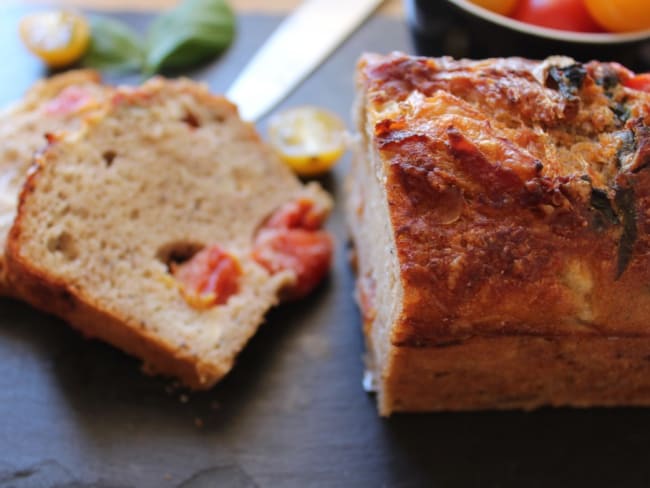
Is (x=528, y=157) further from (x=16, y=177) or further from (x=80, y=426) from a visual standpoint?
(x=16, y=177)

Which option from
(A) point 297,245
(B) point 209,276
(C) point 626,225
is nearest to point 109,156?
(B) point 209,276

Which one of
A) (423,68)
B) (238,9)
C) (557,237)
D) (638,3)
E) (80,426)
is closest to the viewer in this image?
(557,237)

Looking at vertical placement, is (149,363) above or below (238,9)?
below

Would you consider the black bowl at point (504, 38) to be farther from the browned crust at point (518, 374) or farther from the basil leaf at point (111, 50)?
the basil leaf at point (111, 50)

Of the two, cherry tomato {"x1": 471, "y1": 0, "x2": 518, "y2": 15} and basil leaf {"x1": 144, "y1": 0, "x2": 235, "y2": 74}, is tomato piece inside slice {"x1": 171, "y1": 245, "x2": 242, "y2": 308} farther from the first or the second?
cherry tomato {"x1": 471, "y1": 0, "x2": 518, "y2": 15}

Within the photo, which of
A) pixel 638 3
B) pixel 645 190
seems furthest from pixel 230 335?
pixel 638 3

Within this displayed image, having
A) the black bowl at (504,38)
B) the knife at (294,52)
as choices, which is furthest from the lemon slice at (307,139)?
the black bowl at (504,38)
